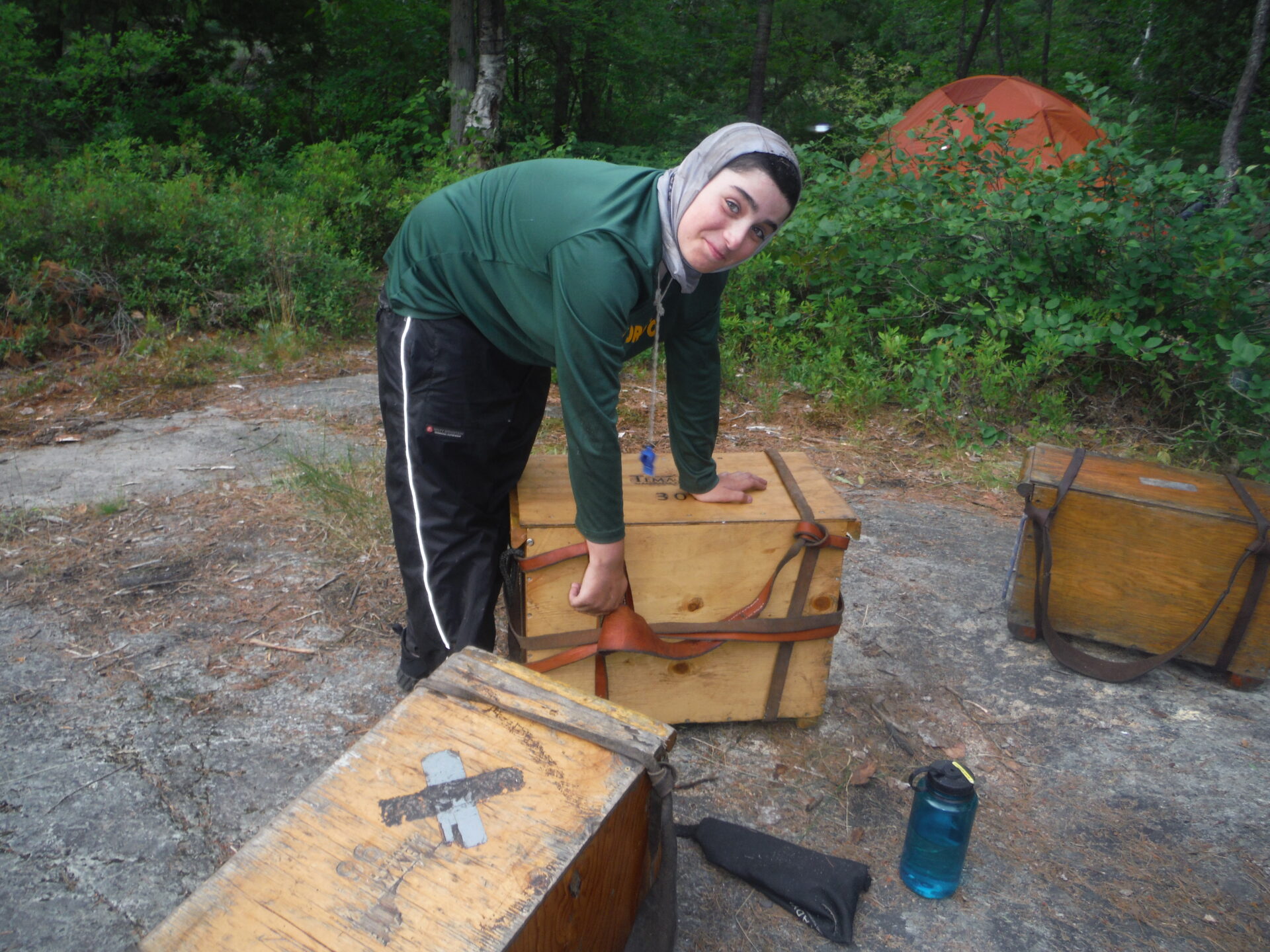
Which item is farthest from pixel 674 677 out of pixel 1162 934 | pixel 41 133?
pixel 41 133

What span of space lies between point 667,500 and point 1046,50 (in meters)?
18.5

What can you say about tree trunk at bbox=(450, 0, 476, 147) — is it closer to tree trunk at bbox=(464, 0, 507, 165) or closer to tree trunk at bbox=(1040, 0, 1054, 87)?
tree trunk at bbox=(464, 0, 507, 165)

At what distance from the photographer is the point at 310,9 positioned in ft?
38.5

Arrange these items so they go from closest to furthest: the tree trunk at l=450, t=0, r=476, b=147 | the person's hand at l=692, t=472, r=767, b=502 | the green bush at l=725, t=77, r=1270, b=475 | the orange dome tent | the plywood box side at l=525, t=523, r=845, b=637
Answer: the plywood box side at l=525, t=523, r=845, b=637, the person's hand at l=692, t=472, r=767, b=502, the green bush at l=725, t=77, r=1270, b=475, the orange dome tent, the tree trunk at l=450, t=0, r=476, b=147

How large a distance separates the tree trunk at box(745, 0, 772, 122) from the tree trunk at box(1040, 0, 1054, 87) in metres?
6.14

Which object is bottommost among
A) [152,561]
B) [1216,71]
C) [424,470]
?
[152,561]

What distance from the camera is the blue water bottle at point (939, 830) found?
1981 millimetres

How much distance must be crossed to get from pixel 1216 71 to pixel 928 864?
38.5ft

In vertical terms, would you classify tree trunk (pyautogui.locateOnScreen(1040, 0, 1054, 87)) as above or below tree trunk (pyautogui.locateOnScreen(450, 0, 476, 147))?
above

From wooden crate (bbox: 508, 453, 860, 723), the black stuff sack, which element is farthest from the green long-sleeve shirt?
the black stuff sack

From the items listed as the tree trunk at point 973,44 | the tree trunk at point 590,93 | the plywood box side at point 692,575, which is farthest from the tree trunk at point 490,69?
the plywood box side at point 692,575

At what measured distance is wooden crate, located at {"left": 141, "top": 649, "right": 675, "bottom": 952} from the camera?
1.25 m

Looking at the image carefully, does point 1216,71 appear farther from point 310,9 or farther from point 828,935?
point 828,935

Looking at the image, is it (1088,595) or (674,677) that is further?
(1088,595)
